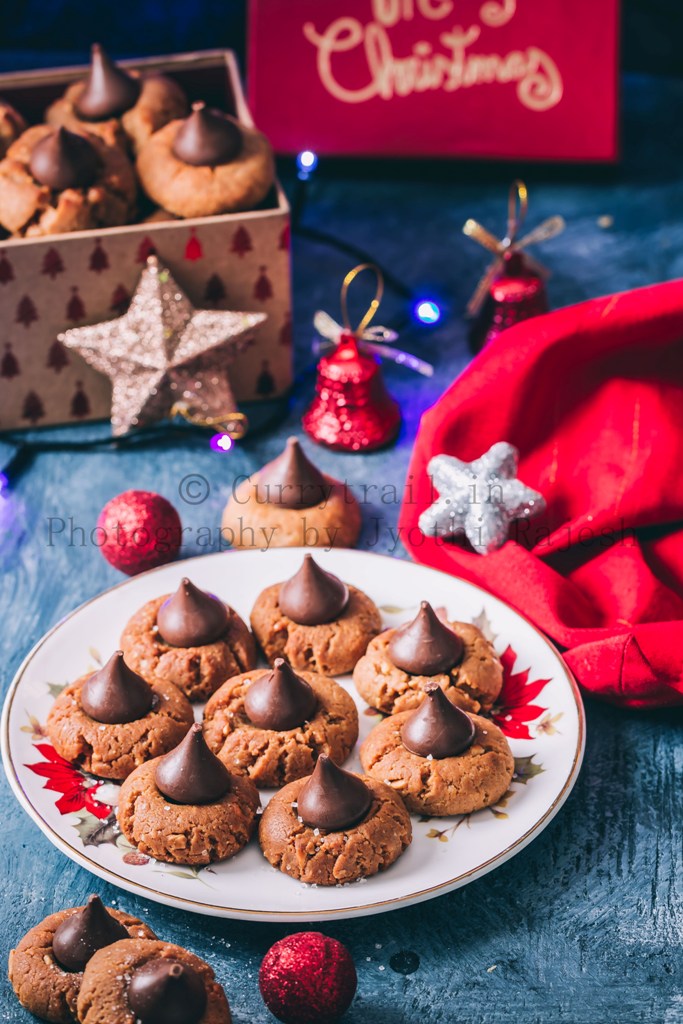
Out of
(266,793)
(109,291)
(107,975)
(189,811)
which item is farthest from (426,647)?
(109,291)

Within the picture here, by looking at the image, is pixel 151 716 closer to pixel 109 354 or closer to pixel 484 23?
pixel 109 354

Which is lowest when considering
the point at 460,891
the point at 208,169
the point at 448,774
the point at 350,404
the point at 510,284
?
the point at 460,891

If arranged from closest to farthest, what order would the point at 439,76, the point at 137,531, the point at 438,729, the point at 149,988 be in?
the point at 149,988 → the point at 438,729 → the point at 137,531 → the point at 439,76

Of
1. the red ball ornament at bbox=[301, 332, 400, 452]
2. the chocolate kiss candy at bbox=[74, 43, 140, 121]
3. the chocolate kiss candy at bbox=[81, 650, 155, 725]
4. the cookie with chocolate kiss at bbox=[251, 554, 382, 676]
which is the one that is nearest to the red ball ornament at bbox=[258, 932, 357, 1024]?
the chocolate kiss candy at bbox=[81, 650, 155, 725]

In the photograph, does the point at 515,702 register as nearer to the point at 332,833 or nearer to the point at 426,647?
the point at 426,647

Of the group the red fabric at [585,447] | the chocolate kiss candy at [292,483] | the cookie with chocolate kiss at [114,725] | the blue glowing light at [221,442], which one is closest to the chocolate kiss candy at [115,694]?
the cookie with chocolate kiss at [114,725]

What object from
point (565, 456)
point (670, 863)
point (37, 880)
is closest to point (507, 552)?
point (565, 456)
